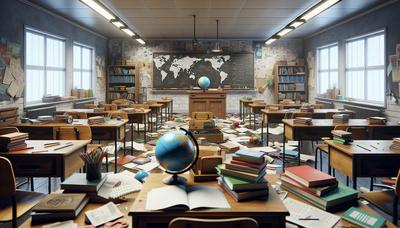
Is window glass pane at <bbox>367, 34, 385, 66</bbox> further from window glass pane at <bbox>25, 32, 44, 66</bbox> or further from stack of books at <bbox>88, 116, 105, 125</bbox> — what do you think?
window glass pane at <bbox>25, 32, 44, 66</bbox>

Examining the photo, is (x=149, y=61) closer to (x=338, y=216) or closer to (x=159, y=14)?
(x=159, y=14)

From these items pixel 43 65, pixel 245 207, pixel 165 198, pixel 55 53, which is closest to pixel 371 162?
pixel 245 207

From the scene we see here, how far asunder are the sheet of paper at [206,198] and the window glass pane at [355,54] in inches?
338

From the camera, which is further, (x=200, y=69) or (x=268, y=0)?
(x=200, y=69)

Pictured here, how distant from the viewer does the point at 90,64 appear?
A: 11.8 meters

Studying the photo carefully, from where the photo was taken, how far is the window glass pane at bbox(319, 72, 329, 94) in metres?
11.6

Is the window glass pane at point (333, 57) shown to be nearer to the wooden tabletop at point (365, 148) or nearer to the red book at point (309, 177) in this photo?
the wooden tabletop at point (365, 148)

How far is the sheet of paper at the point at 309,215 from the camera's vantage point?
1618 mm

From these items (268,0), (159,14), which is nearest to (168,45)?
(159,14)

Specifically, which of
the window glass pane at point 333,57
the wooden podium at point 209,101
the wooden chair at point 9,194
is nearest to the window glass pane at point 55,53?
the wooden podium at point 209,101

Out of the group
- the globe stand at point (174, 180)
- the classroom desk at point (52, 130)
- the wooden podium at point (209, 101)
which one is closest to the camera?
the globe stand at point (174, 180)

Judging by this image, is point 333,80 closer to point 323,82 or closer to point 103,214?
point 323,82

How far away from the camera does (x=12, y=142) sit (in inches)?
116

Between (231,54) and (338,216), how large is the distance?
11.9m
